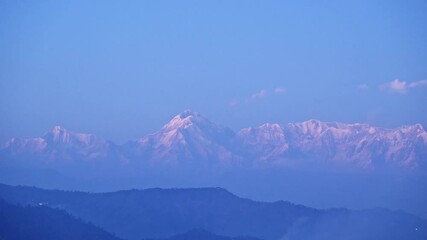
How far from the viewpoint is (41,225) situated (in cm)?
7419

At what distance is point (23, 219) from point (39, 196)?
19759mm

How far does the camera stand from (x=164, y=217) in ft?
311

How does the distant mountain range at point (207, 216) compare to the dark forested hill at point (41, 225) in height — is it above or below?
above

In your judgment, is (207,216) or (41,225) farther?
(207,216)

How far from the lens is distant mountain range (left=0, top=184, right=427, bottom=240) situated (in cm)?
8794

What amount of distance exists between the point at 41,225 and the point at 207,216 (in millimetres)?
27494

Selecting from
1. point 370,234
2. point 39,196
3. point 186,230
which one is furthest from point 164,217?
point 370,234

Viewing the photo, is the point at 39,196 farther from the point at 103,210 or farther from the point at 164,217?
the point at 164,217

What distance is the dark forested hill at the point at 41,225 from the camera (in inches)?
2778

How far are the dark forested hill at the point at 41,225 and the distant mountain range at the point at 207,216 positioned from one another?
2819 mm

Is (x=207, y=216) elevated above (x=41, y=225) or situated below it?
above

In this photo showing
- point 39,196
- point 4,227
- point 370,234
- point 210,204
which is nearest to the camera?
point 4,227

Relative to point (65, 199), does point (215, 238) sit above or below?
below

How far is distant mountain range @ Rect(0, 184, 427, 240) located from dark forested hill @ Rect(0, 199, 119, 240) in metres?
2.82
